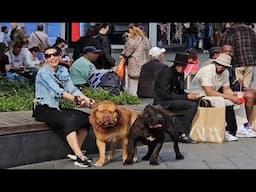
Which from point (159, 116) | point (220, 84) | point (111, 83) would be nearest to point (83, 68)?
point (111, 83)

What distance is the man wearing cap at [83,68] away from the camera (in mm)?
10016

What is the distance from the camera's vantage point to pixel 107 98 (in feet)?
31.8

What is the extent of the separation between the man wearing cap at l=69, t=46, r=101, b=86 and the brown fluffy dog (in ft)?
8.96

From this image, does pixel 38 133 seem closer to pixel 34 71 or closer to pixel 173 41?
pixel 34 71

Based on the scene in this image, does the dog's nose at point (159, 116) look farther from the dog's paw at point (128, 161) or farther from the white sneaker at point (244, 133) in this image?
the white sneaker at point (244, 133)

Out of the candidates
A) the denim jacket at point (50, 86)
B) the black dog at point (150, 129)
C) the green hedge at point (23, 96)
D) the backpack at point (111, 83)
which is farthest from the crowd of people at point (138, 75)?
the black dog at point (150, 129)

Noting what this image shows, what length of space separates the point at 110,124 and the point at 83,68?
10.3 ft

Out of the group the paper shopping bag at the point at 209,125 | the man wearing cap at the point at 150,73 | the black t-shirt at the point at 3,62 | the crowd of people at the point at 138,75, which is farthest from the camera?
the black t-shirt at the point at 3,62

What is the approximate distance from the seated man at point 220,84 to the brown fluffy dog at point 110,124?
7.08 feet

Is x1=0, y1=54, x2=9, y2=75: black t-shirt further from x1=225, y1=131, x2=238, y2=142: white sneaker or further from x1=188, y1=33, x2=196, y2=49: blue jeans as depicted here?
x1=188, y1=33, x2=196, y2=49: blue jeans

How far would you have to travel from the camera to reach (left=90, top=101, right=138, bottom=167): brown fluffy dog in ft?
22.9

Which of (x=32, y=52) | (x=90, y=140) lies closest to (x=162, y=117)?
(x=90, y=140)

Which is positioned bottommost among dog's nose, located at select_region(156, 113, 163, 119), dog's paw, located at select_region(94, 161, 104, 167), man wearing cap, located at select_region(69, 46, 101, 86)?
dog's paw, located at select_region(94, 161, 104, 167)

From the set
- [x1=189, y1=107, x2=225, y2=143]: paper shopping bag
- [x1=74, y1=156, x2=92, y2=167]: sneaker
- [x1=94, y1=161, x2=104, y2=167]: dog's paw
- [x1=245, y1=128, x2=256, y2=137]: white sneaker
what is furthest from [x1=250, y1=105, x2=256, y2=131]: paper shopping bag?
[x1=74, y1=156, x2=92, y2=167]: sneaker
